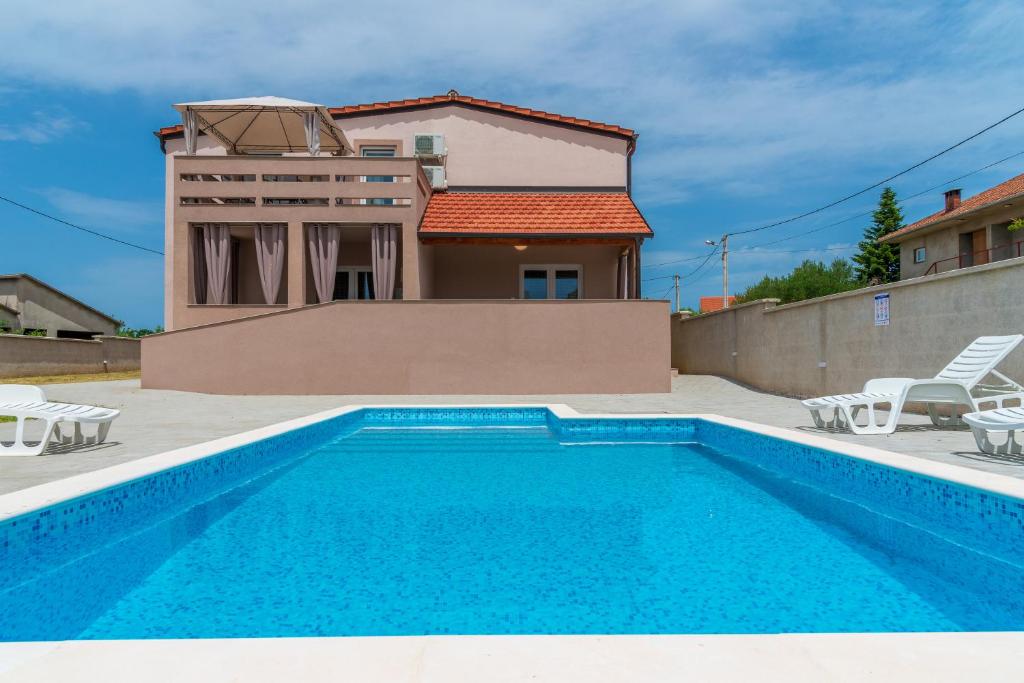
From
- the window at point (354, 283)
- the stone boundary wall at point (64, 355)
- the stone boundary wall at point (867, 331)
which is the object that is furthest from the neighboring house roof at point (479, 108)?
the stone boundary wall at point (64, 355)

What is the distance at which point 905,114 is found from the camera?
1669 centimetres

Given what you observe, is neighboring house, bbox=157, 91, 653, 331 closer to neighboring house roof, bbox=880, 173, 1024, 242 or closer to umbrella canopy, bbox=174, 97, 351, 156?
umbrella canopy, bbox=174, 97, 351, 156

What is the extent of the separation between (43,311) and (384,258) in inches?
925

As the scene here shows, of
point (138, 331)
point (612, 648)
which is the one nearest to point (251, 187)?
point (612, 648)

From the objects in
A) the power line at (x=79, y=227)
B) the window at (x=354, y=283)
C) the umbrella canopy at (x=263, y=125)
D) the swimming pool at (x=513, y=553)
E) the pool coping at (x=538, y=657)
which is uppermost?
the power line at (x=79, y=227)

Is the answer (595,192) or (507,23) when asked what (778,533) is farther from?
(595,192)

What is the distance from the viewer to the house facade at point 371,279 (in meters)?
14.8

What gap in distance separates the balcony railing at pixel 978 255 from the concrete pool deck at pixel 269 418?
683 inches

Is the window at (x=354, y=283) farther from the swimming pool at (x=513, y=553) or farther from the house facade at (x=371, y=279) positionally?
the swimming pool at (x=513, y=553)

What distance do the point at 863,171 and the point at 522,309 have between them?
20.8 meters

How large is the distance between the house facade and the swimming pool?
833 centimetres

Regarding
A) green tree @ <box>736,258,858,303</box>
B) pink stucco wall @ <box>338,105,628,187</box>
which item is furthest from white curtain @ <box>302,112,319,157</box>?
green tree @ <box>736,258,858,303</box>

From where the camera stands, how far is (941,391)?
24.8 feet

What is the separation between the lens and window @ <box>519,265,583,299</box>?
61.7ft
